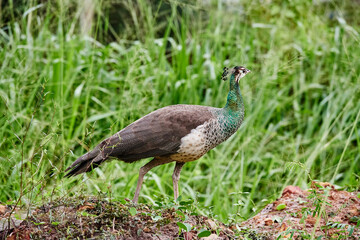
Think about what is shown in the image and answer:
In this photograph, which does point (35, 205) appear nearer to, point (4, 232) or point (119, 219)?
point (4, 232)

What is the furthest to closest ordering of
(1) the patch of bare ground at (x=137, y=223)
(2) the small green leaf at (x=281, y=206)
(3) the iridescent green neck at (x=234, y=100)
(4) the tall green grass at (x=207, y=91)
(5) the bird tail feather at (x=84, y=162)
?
(4) the tall green grass at (x=207, y=91), (3) the iridescent green neck at (x=234, y=100), (2) the small green leaf at (x=281, y=206), (5) the bird tail feather at (x=84, y=162), (1) the patch of bare ground at (x=137, y=223)

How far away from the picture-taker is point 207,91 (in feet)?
19.5

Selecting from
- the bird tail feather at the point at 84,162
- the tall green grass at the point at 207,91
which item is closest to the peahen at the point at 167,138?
the bird tail feather at the point at 84,162

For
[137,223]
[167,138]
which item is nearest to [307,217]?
[167,138]

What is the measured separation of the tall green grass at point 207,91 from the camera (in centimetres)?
485

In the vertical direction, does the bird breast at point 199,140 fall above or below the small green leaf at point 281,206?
above

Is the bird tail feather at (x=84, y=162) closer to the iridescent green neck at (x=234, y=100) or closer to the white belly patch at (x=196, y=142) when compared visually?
the white belly patch at (x=196, y=142)

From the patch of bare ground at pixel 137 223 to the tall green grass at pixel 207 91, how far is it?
1.16m

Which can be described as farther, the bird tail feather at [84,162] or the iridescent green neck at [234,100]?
the iridescent green neck at [234,100]

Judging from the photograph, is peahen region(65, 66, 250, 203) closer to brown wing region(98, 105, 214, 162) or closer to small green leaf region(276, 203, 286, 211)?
brown wing region(98, 105, 214, 162)

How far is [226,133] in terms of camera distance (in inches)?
148

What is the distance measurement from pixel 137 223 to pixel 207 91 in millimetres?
3252

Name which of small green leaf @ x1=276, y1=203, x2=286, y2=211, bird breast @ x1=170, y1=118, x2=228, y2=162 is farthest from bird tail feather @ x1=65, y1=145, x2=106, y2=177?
small green leaf @ x1=276, y1=203, x2=286, y2=211

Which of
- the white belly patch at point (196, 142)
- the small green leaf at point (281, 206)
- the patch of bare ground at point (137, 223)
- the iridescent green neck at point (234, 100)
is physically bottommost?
the small green leaf at point (281, 206)
